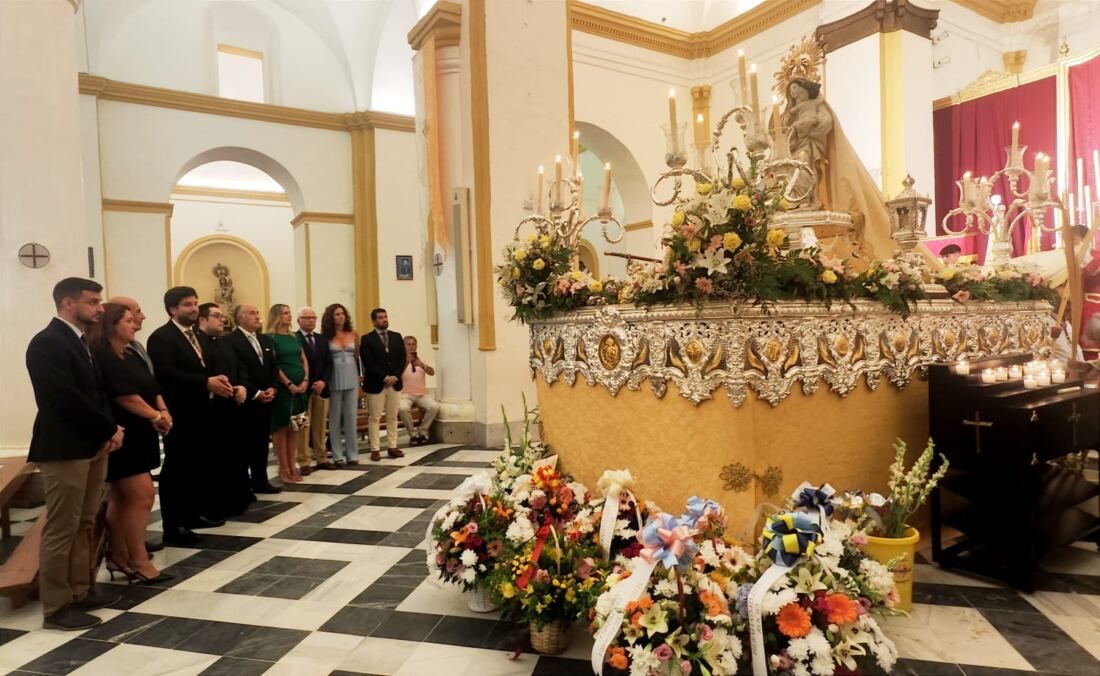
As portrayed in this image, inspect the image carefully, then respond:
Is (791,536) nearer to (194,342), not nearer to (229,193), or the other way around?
(194,342)

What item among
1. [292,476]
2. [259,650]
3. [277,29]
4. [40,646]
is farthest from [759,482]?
[277,29]

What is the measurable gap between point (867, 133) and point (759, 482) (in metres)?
7.36

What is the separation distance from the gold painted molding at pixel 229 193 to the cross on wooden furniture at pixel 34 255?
9903 millimetres

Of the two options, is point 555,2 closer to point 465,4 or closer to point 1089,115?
point 465,4

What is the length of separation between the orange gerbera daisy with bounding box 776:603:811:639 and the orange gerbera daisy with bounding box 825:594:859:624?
0.26 ft

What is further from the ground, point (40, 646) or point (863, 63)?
point (863, 63)

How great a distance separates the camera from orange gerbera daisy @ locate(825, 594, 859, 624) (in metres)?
2.17

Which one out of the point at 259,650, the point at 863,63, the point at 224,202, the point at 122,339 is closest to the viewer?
the point at 259,650

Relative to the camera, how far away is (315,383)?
598 cm

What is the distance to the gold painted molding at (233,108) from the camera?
988cm

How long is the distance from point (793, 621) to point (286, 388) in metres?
4.69

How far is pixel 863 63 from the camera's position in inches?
341

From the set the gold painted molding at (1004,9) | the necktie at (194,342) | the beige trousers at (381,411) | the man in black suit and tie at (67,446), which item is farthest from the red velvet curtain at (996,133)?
the man in black suit and tie at (67,446)

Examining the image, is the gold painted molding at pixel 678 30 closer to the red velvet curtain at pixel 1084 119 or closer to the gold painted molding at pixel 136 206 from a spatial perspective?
the red velvet curtain at pixel 1084 119
